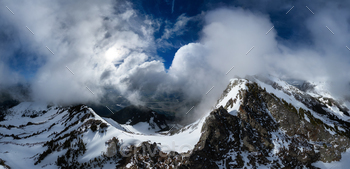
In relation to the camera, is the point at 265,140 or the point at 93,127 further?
the point at 93,127

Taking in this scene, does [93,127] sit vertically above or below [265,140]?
above

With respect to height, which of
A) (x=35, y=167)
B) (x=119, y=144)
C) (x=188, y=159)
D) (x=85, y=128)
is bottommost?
(x=35, y=167)

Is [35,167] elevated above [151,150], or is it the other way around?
[151,150]

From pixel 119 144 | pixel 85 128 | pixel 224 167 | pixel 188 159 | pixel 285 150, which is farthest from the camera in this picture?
pixel 85 128

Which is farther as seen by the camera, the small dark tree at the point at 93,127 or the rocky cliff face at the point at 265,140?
the small dark tree at the point at 93,127

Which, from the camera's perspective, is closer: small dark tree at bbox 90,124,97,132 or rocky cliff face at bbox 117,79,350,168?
rocky cliff face at bbox 117,79,350,168

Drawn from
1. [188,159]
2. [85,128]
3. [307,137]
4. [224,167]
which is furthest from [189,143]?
[85,128]

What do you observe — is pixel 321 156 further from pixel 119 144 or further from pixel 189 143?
pixel 119 144

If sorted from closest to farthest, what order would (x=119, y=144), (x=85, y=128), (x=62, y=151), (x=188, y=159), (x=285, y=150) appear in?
(x=188, y=159) → (x=285, y=150) → (x=119, y=144) → (x=62, y=151) → (x=85, y=128)

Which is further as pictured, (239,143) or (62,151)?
(62,151)
